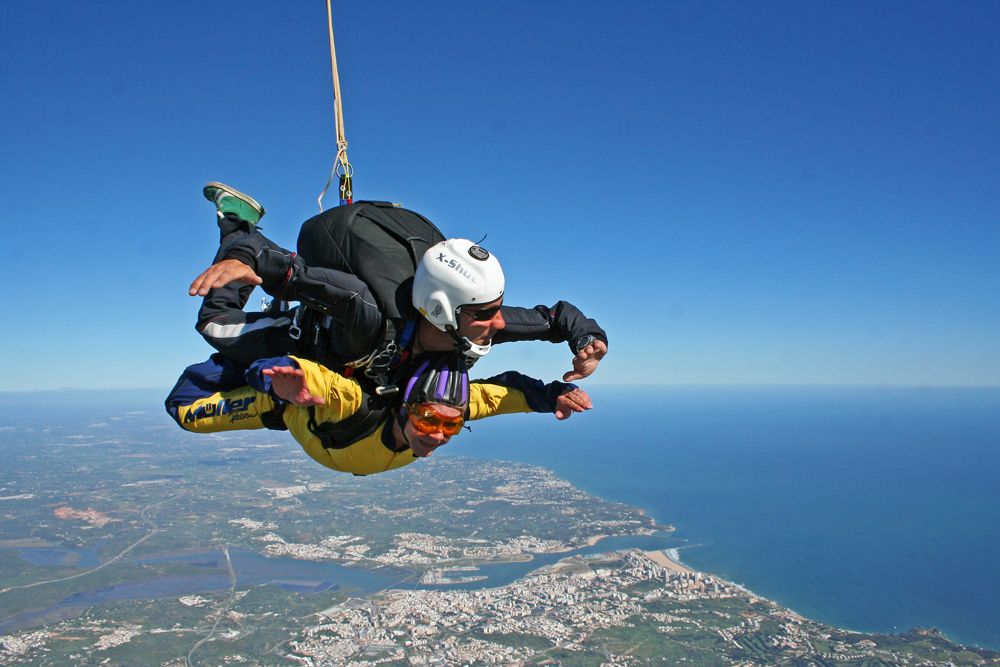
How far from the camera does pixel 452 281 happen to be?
7.97 feet

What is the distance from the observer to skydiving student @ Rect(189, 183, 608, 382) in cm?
216

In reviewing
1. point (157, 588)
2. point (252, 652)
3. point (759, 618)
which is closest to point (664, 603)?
point (759, 618)

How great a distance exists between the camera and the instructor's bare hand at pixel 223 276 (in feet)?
5.61

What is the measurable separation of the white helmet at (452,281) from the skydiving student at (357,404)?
329 mm

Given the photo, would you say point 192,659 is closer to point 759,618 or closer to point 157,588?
point 157,588

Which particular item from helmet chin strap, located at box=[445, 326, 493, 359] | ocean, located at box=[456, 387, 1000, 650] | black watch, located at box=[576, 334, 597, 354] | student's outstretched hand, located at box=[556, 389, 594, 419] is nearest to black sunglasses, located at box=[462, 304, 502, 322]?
helmet chin strap, located at box=[445, 326, 493, 359]

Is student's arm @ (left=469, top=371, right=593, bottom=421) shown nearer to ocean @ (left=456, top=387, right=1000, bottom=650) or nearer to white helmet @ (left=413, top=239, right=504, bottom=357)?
white helmet @ (left=413, top=239, right=504, bottom=357)

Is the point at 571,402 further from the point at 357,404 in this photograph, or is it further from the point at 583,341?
the point at 357,404

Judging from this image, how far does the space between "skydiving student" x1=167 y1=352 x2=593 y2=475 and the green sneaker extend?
2.99 ft

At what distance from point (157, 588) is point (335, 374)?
165 feet

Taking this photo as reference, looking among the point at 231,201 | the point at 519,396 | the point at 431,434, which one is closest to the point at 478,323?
the point at 431,434

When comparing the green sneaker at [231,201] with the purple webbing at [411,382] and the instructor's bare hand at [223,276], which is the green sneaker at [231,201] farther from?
the purple webbing at [411,382]

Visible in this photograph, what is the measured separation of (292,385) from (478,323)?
3.07 feet

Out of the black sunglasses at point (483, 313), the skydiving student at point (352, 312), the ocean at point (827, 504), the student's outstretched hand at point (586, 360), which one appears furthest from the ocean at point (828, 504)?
the black sunglasses at point (483, 313)
